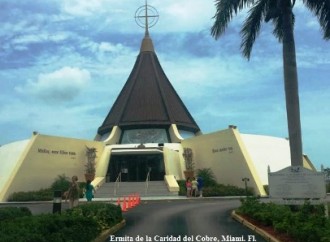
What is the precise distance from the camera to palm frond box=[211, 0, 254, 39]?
1614cm

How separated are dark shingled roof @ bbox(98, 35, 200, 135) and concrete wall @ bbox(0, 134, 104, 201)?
9358 millimetres

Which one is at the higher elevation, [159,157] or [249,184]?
[159,157]

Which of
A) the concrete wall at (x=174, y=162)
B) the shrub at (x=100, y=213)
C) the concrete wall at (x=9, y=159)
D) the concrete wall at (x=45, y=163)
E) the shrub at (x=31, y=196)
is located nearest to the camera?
the shrub at (x=100, y=213)

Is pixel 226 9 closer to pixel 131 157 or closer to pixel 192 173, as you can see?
pixel 192 173

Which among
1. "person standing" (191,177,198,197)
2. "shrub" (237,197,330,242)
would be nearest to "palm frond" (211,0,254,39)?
"shrub" (237,197,330,242)

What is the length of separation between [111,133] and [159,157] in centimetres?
902

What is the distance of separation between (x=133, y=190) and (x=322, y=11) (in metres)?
22.9

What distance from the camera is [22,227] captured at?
8453mm

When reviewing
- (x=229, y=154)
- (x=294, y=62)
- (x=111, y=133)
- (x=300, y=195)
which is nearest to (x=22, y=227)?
(x=300, y=195)

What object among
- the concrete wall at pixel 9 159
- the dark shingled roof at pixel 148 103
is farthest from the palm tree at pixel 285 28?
the dark shingled roof at pixel 148 103

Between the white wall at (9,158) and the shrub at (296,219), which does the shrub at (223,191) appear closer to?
the white wall at (9,158)

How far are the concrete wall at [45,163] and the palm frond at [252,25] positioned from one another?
2440 cm

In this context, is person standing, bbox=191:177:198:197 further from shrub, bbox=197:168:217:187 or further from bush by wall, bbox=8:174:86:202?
bush by wall, bbox=8:174:86:202

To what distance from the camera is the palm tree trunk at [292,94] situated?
14.6 m
